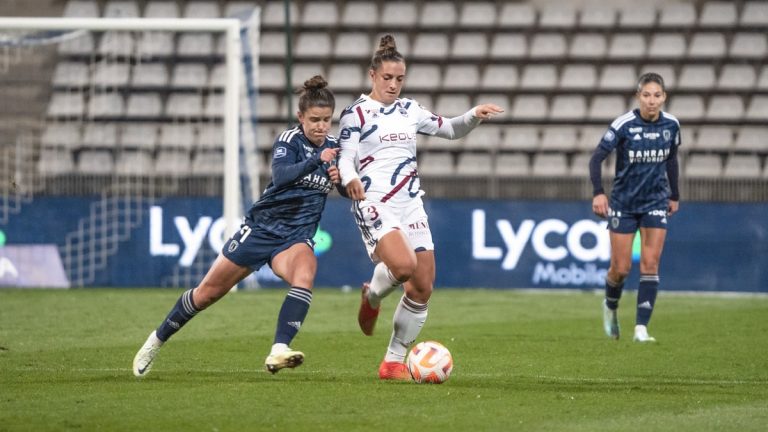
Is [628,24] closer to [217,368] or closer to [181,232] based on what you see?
[181,232]

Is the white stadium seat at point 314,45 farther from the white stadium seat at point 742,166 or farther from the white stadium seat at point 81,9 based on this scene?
the white stadium seat at point 742,166

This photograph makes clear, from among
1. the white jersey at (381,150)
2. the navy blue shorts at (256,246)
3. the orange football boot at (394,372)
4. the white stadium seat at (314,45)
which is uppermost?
the white stadium seat at (314,45)

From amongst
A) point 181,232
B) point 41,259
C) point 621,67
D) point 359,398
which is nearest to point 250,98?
point 181,232

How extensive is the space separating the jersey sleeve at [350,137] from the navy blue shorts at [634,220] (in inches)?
163

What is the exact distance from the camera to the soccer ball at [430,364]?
27.5ft

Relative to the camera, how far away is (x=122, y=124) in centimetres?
2205

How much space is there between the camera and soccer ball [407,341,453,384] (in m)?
8.37

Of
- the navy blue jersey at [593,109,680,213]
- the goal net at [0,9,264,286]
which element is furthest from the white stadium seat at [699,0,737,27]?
the navy blue jersey at [593,109,680,213]

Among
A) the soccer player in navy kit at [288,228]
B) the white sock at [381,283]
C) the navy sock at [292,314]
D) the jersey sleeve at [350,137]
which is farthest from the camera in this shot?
the white sock at [381,283]

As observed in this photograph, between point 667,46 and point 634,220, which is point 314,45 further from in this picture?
point 634,220

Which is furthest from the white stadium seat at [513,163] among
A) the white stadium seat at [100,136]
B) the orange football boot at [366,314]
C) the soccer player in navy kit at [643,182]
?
the orange football boot at [366,314]

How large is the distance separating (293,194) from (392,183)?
664mm

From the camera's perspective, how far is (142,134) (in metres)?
22.0

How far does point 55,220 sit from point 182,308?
38.7ft
